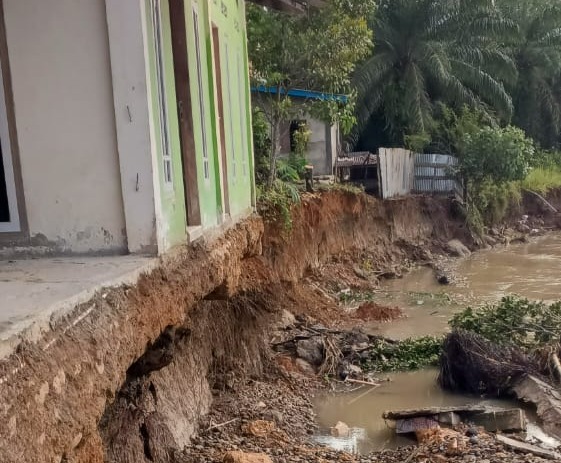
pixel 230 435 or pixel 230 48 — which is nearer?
pixel 230 435

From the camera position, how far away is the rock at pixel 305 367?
35.7ft

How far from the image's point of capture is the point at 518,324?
36.7ft

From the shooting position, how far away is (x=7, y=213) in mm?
4617

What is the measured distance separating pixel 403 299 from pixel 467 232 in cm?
726

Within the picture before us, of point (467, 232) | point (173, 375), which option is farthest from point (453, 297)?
point (173, 375)

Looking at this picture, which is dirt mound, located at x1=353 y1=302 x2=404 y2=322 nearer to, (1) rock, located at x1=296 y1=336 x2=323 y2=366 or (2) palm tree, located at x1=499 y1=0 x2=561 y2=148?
(1) rock, located at x1=296 y1=336 x2=323 y2=366

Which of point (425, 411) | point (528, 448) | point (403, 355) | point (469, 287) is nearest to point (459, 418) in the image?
point (425, 411)

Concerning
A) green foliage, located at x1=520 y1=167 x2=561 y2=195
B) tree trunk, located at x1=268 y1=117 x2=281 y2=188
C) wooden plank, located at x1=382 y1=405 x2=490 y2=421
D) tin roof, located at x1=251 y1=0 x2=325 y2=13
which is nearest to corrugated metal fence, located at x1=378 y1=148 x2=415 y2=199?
tree trunk, located at x1=268 y1=117 x2=281 y2=188

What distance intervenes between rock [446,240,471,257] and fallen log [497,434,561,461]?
13220 mm

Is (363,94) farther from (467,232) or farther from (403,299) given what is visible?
(403,299)

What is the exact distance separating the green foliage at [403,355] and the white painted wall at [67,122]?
25.9ft

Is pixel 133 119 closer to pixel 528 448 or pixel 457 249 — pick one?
pixel 528 448

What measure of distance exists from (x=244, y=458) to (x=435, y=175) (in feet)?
57.7

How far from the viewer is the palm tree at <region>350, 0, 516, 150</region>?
2292cm
